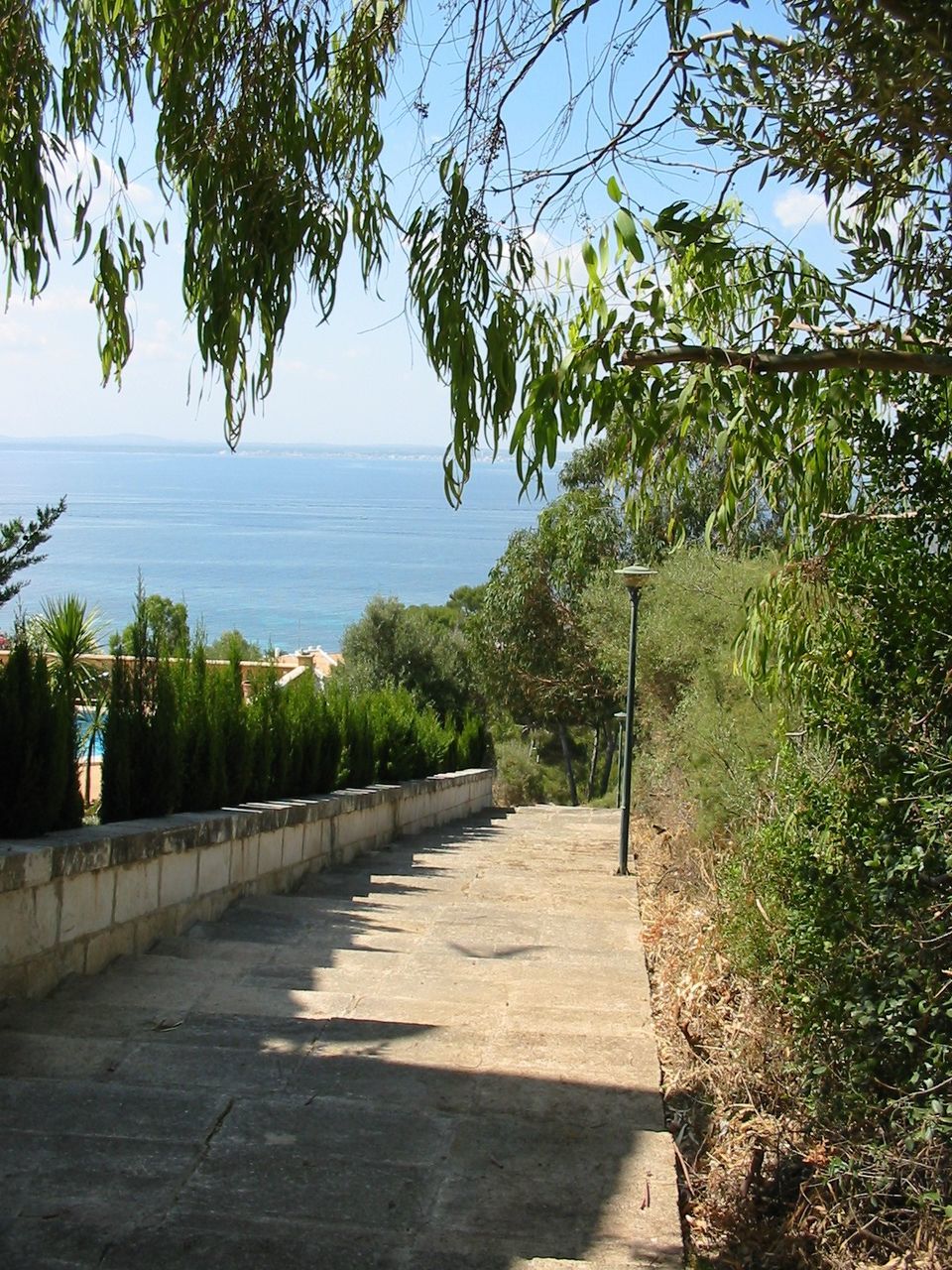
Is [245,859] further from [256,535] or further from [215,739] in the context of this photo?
[256,535]

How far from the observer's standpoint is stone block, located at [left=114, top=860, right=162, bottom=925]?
212 inches

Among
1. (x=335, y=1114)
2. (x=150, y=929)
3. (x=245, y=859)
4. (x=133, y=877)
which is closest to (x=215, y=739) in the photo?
(x=245, y=859)

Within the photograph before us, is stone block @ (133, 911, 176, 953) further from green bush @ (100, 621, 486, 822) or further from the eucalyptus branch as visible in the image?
the eucalyptus branch

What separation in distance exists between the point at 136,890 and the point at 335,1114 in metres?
2.22

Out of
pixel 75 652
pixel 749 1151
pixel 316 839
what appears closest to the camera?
pixel 749 1151

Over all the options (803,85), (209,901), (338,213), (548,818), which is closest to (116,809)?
(209,901)

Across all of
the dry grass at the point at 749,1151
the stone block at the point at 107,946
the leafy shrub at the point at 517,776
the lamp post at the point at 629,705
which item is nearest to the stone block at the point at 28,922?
the stone block at the point at 107,946

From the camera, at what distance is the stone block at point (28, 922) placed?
450 centimetres

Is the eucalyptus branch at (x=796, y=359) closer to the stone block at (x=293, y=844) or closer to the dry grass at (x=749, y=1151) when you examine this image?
the dry grass at (x=749, y=1151)

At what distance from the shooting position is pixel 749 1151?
4.23 metres

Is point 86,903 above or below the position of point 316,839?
above

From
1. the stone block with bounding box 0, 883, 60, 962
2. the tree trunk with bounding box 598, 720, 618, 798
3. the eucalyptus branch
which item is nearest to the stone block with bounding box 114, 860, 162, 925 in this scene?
the stone block with bounding box 0, 883, 60, 962

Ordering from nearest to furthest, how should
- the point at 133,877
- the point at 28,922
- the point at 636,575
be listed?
the point at 28,922 < the point at 133,877 < the point at 636,575

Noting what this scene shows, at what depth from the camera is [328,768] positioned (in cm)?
1029
